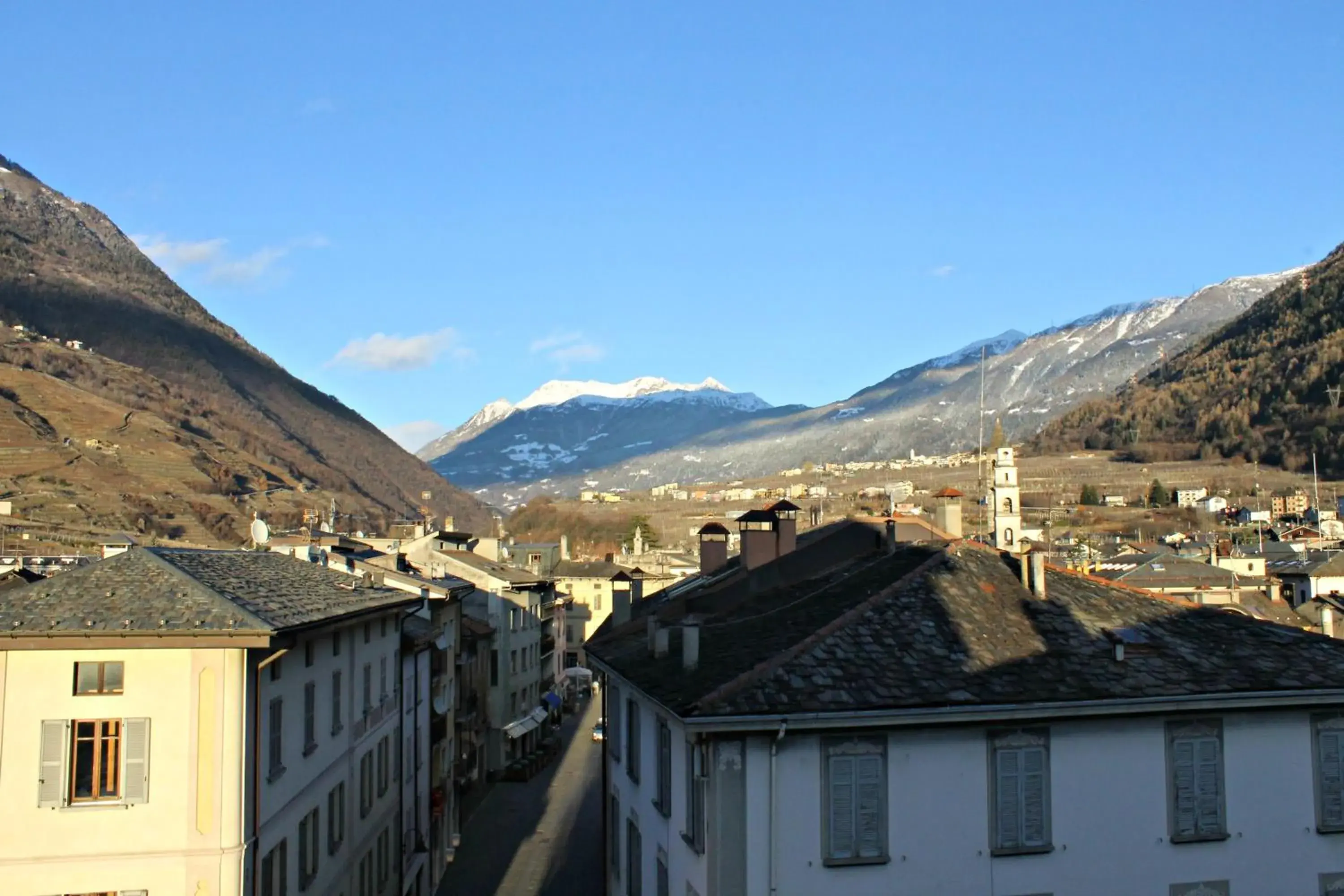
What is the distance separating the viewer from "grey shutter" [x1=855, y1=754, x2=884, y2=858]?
47.6 ft

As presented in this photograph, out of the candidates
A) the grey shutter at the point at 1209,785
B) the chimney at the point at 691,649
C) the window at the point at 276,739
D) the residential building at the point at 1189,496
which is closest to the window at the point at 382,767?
the window at the point at 276,739

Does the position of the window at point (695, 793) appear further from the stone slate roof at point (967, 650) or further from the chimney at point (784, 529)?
the chimney at point (784, 529)

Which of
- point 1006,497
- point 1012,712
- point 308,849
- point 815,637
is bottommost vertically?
point 308,849

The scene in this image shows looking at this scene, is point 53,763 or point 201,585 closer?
point 53,763

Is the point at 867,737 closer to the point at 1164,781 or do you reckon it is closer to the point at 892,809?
the point at 892,809

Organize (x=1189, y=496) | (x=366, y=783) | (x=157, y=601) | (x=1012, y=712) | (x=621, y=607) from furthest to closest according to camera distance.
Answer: (x=1189, y=496), (x=621, y=607), (x=366, y=783), (x=157, y=601), (x=1012, y=712)

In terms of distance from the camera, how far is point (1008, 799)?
1498cm

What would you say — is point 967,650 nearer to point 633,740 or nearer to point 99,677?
point 633,740

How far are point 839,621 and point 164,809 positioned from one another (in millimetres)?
8412

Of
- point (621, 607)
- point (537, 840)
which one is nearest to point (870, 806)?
point (621, 607)

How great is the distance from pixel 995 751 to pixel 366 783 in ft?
48.2

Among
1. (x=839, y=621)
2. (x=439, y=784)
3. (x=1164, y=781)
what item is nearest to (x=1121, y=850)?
(x=1164, y=781)

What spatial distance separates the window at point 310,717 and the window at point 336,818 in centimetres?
179

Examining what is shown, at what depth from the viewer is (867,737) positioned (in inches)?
575
